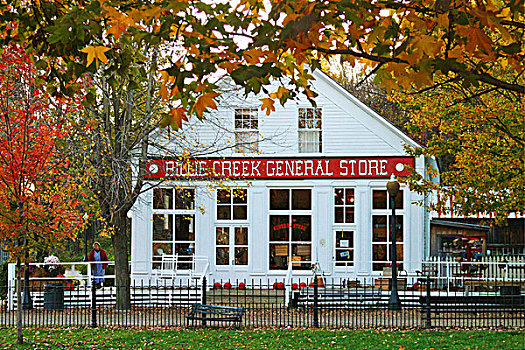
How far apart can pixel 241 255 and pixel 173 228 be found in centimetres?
260

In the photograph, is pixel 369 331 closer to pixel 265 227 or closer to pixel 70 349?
pixel 70 349

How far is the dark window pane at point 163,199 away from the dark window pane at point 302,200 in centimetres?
438

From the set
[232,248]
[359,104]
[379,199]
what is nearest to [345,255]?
[379,199]

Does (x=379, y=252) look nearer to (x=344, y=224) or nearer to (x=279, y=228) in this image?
(x=344, y=224)

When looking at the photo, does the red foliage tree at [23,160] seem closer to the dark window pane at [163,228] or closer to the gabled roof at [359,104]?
the dark window pane at [163,228]

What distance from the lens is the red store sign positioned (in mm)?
25219

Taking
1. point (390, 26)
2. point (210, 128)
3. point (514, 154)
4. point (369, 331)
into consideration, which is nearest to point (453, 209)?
point (514, 154)

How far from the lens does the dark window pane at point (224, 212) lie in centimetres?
2602

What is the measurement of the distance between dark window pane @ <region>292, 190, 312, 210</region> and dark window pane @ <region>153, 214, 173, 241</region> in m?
4.44

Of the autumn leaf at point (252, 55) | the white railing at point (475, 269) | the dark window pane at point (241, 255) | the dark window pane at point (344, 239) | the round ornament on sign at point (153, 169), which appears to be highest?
the round ornament on sign at point (153, 169)

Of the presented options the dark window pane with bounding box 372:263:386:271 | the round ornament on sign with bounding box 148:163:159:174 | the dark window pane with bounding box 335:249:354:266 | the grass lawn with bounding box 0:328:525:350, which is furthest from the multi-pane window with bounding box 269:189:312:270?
the grass lawn with bounding box 0:328:525:350

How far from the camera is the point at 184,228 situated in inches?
1027

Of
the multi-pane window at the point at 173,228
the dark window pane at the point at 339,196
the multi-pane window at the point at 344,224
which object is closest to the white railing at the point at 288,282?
the multi-pane window at the point at 344,224

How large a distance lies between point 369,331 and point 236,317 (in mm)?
3128
